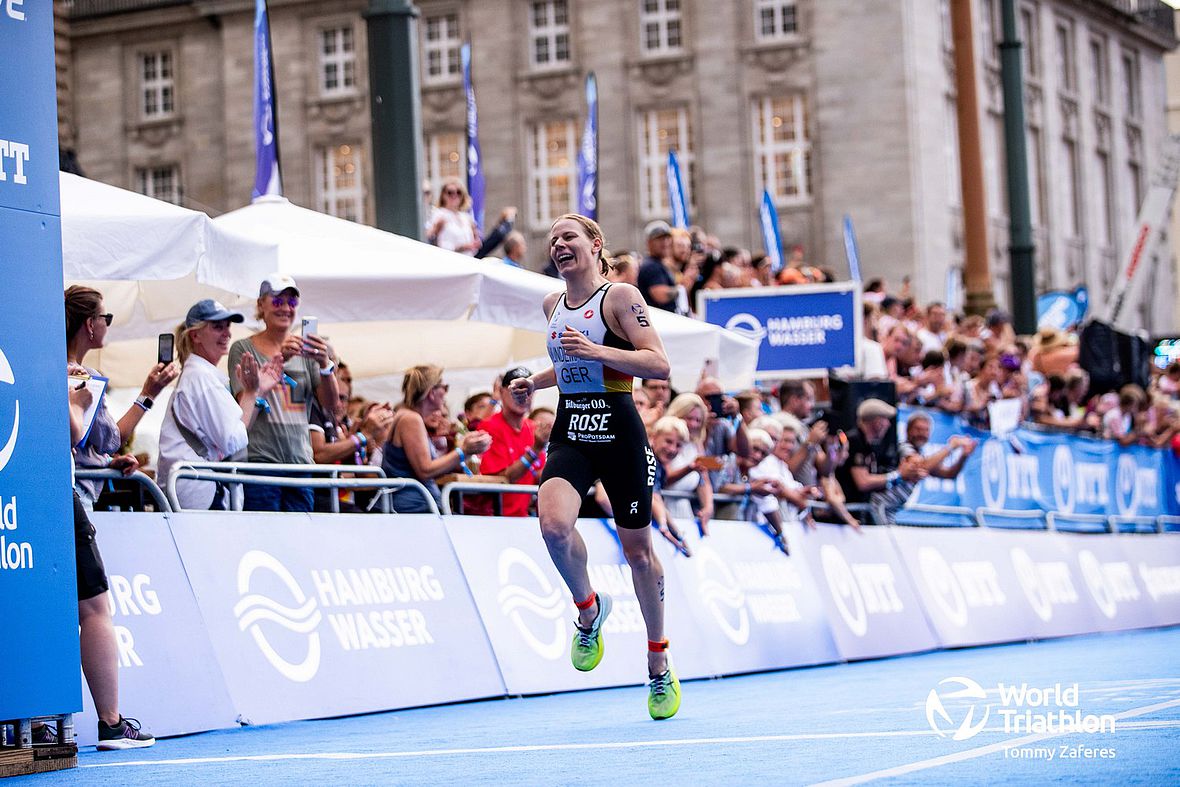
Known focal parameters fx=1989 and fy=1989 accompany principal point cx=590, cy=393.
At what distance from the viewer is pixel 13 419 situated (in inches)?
307

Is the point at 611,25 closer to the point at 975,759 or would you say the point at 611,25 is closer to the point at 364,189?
the point at 364,189

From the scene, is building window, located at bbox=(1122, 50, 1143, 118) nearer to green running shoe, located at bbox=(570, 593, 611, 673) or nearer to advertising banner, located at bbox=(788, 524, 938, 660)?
advertising banner, located at bbox=(788, 524, 938, 660)

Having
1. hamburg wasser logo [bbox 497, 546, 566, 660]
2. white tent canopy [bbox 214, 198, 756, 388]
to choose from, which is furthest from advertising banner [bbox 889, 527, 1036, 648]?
hamburg wasser logo [bbox 497, 546, 566, 660]

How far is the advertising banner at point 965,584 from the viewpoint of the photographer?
56.0 feet

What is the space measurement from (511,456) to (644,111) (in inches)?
1575

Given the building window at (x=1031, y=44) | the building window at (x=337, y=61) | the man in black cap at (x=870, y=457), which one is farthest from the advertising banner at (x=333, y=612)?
the building window at (x=1031, y=44)

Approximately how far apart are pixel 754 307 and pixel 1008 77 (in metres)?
8.27

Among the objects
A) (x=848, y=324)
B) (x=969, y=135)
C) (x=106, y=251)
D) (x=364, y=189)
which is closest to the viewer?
(x=106, y=251)

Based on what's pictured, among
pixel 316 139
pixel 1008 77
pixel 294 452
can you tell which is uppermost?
pixel 316 139

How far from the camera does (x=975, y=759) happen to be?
6.54 meters

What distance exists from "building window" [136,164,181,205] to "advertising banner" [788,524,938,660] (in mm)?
43748

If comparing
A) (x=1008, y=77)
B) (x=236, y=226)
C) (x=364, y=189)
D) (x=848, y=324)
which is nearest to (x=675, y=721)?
(x=236, y=226)

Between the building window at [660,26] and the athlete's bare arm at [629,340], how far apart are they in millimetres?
43948

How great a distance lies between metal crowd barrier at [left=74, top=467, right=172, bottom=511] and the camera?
31.2ft
